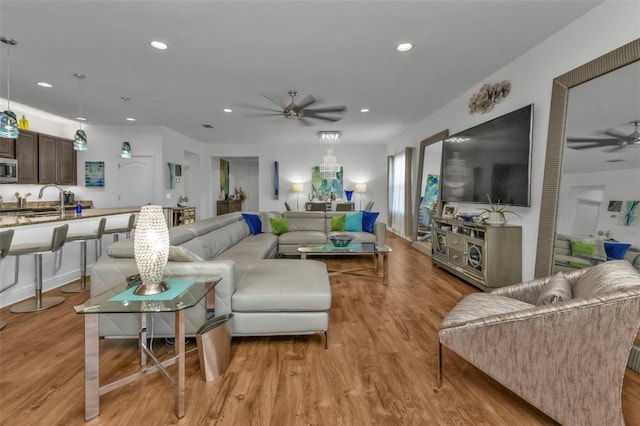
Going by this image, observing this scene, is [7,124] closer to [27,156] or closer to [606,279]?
[27,156]

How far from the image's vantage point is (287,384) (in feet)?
5.74

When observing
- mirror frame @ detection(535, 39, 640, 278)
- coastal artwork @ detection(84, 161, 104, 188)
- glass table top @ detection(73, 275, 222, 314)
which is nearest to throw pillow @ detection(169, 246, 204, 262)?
glass table top @ detection(73, 275, 222, 314)

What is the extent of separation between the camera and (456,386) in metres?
1.75

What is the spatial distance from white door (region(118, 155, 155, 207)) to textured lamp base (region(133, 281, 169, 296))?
5.78 metres

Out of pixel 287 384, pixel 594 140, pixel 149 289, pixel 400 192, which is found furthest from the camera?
pixel 400 192

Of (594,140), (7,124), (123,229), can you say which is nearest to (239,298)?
(123,229)

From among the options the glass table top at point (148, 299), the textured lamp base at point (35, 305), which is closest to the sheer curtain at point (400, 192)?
the glass table top at point (148, 299)

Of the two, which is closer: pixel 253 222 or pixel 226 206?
pixel 253 222

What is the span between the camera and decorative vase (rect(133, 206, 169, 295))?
5.36ft

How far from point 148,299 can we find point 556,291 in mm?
2277

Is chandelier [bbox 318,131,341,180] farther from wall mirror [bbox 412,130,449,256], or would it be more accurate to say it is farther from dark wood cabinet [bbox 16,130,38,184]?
dark wood cabinet [bbox 16,130,38,184]

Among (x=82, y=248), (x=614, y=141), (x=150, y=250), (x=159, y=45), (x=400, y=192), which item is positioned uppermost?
(x=159, y=45)

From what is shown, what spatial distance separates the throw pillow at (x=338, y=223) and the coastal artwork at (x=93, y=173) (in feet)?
17.9

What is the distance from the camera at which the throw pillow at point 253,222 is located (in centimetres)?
510
